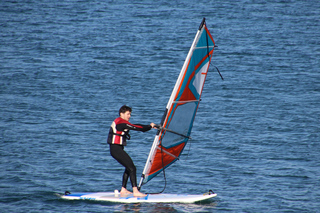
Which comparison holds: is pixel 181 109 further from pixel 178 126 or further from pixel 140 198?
pixel 140 198

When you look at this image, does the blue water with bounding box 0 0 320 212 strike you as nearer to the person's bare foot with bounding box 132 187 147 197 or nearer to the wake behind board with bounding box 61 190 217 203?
the wake behind board with bounding box 61 190 217 203

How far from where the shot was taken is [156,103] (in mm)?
17844

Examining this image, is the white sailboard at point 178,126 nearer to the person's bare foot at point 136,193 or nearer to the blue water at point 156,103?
the person's bare foot at point 136,193

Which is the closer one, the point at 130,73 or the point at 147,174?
the point at 147,174

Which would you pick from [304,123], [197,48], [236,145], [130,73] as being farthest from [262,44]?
[197,48]

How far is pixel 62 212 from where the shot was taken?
8516mm

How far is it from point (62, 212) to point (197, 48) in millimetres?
3997

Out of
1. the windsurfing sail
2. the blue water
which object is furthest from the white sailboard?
the blue water

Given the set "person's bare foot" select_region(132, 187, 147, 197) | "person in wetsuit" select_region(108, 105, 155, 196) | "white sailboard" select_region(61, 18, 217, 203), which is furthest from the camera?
"person's bare foot" select_region(132, 187, 147, 197)

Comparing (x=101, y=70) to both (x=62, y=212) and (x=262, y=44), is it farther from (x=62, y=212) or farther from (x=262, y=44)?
A: (x=62, y=212)

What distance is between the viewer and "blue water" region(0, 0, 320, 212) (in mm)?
9977

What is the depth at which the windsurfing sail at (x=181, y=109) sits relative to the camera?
8394mm

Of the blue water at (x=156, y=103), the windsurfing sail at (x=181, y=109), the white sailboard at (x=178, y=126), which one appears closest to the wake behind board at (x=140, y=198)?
the white sailboard at (x=178, y=126)

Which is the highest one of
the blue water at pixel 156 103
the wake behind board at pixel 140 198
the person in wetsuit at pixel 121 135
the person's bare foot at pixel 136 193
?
the person in wetsuit at pixel 121 135
